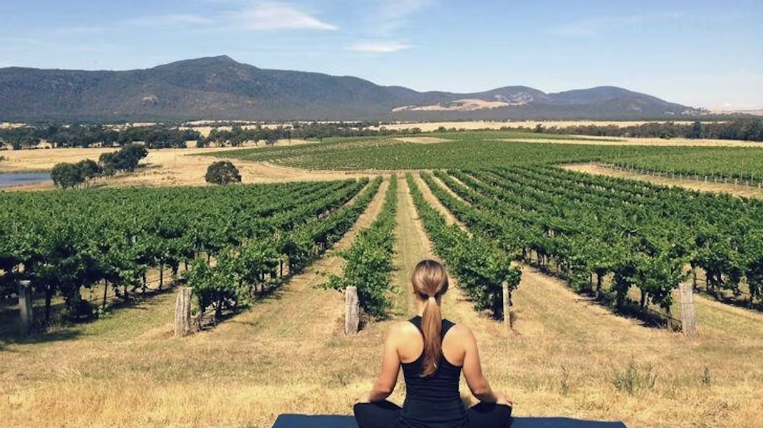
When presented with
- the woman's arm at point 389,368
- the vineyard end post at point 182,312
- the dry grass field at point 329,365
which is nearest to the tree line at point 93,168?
the dry grass field at point 329,365

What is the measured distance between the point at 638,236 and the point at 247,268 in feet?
65.0

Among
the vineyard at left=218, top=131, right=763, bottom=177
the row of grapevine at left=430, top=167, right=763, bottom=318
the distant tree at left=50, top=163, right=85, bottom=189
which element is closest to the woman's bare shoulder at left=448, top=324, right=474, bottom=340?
the row of grapevine at left=430, top=167, right=763, bottom=318

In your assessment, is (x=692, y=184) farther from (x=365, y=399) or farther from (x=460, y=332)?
(x=460, y=332)

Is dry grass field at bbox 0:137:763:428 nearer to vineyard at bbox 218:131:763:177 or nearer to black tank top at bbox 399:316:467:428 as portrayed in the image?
black tank top at bbox 399:316:467:428

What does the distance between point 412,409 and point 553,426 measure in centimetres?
191

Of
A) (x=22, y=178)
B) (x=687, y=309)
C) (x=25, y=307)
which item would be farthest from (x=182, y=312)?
(x=22, y=178)

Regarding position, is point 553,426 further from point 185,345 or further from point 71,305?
point 71,305

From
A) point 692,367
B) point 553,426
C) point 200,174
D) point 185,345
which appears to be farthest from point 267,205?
point 200,174

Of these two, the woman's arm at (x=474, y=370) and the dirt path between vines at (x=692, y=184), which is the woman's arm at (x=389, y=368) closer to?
the woman's arm at (x=474, y=370)

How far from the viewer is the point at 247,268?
22.6 m

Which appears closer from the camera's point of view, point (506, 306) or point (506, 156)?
point (506, 306)

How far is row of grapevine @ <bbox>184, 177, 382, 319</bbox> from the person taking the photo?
63.5 ft

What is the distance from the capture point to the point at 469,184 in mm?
75438

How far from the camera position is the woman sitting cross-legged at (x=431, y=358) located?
5148 millimetres
